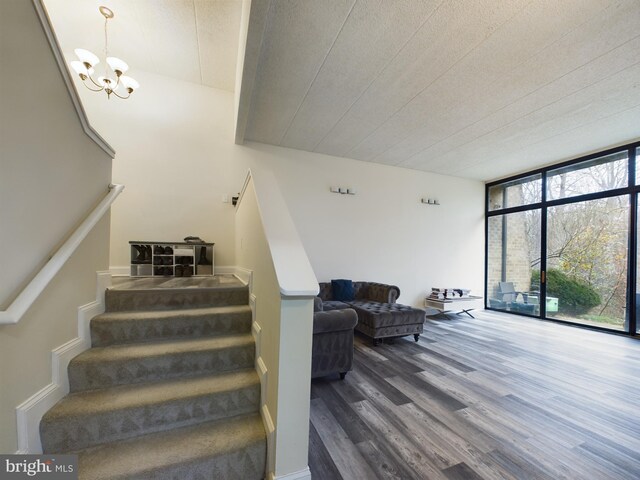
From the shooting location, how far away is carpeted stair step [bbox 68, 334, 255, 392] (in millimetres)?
1558

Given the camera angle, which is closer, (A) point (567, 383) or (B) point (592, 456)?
(B) point (592, 456)

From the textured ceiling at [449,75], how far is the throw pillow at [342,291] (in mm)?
2509

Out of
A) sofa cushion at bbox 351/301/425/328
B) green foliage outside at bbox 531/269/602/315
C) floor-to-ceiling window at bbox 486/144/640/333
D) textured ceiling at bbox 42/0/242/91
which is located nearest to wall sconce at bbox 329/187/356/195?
sofa cushion at bbox 351/301/425/328

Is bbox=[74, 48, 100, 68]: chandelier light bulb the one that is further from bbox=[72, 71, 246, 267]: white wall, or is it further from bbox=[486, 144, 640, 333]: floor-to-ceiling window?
bbox=[486, 144, 640, 333]: floor-to-ceiling window

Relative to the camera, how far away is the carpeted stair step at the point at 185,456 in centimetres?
121

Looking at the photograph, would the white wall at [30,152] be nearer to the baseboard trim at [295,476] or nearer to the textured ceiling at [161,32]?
the baseboard trim at [295,476]

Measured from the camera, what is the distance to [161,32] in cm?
287

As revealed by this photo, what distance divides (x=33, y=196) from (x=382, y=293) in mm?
4188

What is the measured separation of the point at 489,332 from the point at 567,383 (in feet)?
5.76

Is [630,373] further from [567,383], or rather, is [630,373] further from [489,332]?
[489,332]

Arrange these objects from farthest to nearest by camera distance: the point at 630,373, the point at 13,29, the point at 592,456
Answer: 1. the point at 630,373
2. the point at 592,456
3. the point at 13,29

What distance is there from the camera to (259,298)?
74.7 inches

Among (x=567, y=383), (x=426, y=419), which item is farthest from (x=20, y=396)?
(x=567, y=383)

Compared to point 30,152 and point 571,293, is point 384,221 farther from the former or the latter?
point 30,152
